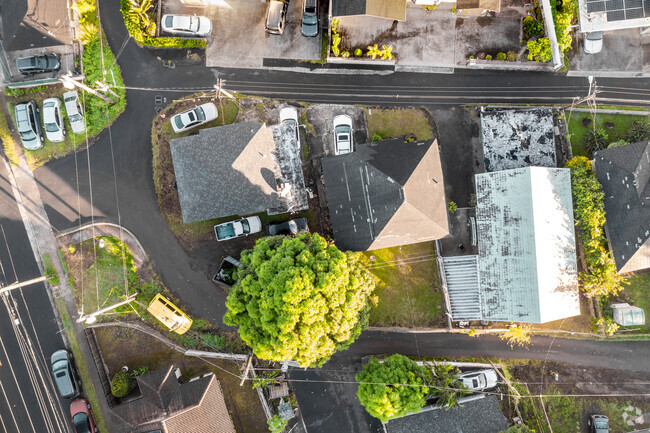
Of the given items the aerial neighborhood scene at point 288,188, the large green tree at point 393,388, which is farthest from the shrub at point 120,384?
the large green tree at point 393,388

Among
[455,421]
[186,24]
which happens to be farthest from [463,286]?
[186,24]

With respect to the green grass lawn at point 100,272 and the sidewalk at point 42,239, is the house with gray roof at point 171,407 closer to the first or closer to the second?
the sidewalk at point 42,239

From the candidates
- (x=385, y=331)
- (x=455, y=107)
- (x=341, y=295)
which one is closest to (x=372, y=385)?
(x=385, y=331)

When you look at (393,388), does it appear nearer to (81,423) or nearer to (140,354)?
(140,354)

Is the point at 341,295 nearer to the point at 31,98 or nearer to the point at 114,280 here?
the point at 114,280

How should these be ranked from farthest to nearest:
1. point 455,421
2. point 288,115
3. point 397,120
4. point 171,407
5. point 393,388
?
point 397,120 < point 288,115 < point 455,421 < point 171,407 < point 393,388

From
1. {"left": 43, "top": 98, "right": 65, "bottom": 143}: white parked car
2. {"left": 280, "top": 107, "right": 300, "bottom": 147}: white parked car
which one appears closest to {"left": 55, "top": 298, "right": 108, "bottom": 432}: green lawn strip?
{"left": 43, "top": 98, "right": 65, "bottom": 143}: white parked car

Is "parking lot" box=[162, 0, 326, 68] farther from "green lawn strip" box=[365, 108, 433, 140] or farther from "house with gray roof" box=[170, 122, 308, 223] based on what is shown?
"green lawn strip" box=[365, 108, 433, 140]
